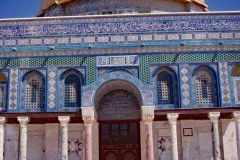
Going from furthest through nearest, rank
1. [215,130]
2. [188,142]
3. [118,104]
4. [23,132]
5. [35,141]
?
[118,104] < [35,141] < [188,142] < [23,132] < [215,130]

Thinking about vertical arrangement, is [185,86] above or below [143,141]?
above

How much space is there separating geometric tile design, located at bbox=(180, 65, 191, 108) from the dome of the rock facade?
4967 mm

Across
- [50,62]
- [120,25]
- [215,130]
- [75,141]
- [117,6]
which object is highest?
[117,6]

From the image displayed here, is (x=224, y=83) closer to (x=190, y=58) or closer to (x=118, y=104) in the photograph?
(x=190, y=58)

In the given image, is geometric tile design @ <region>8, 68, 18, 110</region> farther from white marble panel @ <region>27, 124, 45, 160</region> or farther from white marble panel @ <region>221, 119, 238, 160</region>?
white marble panel @ <region>221, 119, 238, 160</region>

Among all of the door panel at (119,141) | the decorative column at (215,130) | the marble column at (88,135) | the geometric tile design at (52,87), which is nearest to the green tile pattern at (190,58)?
the decorative column at (215,130)

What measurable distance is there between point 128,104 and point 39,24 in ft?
16.3

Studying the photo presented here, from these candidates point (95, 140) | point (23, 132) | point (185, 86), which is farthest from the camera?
point (95, 140)

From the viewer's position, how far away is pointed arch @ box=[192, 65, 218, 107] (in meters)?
17.3

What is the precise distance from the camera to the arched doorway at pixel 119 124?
18.5 metres

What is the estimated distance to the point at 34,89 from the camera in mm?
17625

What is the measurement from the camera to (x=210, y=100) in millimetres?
17297

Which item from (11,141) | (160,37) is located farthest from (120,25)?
(11,141)

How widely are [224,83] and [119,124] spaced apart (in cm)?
475
